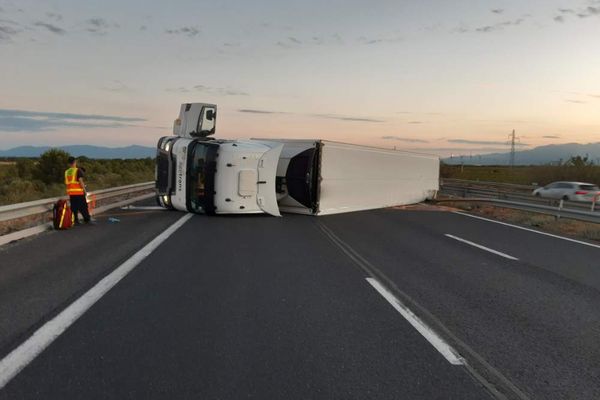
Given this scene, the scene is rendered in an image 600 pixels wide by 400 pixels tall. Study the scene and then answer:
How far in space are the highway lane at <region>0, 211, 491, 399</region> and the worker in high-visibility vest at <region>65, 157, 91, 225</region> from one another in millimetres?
5945

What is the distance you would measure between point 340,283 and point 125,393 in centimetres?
420

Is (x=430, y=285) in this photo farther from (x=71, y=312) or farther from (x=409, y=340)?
(x=71, y=312)

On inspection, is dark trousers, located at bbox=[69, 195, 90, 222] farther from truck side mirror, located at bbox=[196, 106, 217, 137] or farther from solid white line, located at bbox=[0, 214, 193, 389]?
truck side mirror, located at bbox=[196, 106, 217, 137]

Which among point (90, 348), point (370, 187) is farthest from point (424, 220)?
point (90, 348)

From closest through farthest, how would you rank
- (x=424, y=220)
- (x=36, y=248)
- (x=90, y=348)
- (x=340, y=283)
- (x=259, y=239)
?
(x=90, y=348)
(x=340, y=283)
(x=36, y=248)
(x=259, y=239)
(x=424, y=220)

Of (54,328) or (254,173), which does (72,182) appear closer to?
(254,173)

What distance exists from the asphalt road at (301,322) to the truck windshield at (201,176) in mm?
5492

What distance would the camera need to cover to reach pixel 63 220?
12.7 m

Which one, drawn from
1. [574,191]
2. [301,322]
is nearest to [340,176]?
[301,322]

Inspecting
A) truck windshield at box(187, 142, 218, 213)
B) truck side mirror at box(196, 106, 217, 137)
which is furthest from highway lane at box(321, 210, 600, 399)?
truck side mirror at box(196, 106, 217, 137)

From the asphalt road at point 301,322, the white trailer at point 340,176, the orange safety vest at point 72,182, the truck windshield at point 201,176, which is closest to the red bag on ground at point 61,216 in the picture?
the orange safety vest at point 72,182

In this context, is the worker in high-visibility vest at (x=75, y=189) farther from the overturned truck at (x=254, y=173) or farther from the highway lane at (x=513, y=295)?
the highway lane at (x=513, y=295)

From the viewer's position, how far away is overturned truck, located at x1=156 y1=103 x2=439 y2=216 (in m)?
16.5

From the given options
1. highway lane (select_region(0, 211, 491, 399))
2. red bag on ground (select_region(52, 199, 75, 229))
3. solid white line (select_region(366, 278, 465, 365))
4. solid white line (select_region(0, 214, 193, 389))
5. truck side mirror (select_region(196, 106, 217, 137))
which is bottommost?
solid white line (select_region(0, 214, 193, 389))
